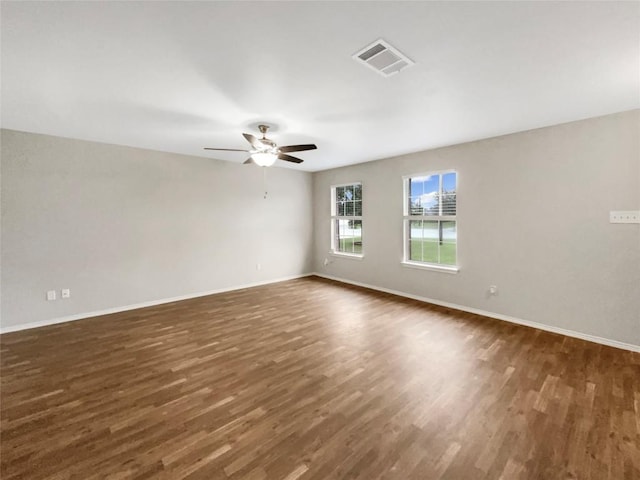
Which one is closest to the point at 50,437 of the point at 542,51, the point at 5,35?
the point at 5,35

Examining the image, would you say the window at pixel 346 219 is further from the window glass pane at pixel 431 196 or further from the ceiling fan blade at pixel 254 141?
the ceiling fan blade at pixel 254 141

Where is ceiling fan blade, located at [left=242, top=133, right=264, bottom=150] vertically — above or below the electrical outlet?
above

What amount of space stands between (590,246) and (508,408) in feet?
7.69

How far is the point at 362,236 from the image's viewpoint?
A: 566 cm

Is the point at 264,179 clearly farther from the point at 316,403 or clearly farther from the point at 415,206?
the point at 316,403

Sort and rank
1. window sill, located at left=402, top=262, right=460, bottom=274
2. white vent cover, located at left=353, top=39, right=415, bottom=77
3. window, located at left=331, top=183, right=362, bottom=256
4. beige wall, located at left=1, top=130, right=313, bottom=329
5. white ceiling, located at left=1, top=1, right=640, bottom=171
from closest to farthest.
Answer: white ceiling, located at left=1, top=1, right=640, bottom=171, white vent cover, located at left=353, top=39, right=415, bottom=77, beige wall, located at left=1, top=130, right=313, bottom=329, window sill, located at left=402, top=262, right=460, bottom=274, window, located at left=331, top=183, right=362, bottom=256

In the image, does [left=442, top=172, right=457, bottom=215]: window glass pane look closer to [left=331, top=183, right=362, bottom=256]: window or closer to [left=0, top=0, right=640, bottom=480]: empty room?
[left=0, top=0, right=640, bottom=480]: empty room

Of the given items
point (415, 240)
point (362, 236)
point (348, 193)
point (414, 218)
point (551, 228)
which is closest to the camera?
point (551, 228)

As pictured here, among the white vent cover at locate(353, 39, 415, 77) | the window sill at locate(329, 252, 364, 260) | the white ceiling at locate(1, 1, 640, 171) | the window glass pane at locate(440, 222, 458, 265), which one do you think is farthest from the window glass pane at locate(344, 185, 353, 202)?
the white vent cover at locate(353, 39, 415, 77)

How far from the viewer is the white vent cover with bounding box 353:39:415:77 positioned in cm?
183

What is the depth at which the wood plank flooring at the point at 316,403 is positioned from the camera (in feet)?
5.12

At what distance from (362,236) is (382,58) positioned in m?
3.92

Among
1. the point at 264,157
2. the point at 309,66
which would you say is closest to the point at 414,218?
the point at 264,157

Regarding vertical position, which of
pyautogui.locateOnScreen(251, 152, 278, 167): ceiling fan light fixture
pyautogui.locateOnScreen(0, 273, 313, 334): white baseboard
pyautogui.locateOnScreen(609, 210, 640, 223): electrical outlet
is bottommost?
pyautogui.locateOnScreen(0, 273, 313, 334): white baseboard
